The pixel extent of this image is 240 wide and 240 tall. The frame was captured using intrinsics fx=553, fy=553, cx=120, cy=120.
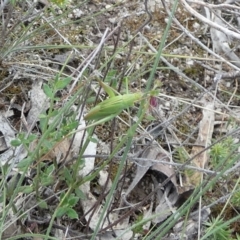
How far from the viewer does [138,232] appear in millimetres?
1252

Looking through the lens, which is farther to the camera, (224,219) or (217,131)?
(217,131)

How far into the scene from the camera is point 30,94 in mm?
1513

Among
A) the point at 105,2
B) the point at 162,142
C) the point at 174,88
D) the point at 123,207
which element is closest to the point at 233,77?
the point at 174,88

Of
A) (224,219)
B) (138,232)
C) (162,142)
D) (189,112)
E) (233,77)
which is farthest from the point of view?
(233,77)

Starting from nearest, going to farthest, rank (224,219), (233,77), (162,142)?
1. (224,219)
2. (162,142)
3. (233,77)

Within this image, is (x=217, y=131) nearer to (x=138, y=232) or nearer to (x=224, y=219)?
(x=224, y=219)

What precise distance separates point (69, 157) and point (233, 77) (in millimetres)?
656

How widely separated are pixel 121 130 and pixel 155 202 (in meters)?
0.22

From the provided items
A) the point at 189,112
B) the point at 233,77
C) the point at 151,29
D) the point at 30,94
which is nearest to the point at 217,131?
the point at 189,112

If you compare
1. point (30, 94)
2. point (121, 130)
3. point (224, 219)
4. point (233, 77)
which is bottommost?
point (224, 219)

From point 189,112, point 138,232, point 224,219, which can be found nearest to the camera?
point 138,232

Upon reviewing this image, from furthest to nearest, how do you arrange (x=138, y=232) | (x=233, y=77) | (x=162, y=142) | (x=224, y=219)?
(x=233, y=77)
(x=162, y=142)
(x=224, y=219)
(x=138, y=232)

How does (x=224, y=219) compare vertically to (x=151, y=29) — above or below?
below

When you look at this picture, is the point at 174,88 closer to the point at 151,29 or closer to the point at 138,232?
the point at 151,29
